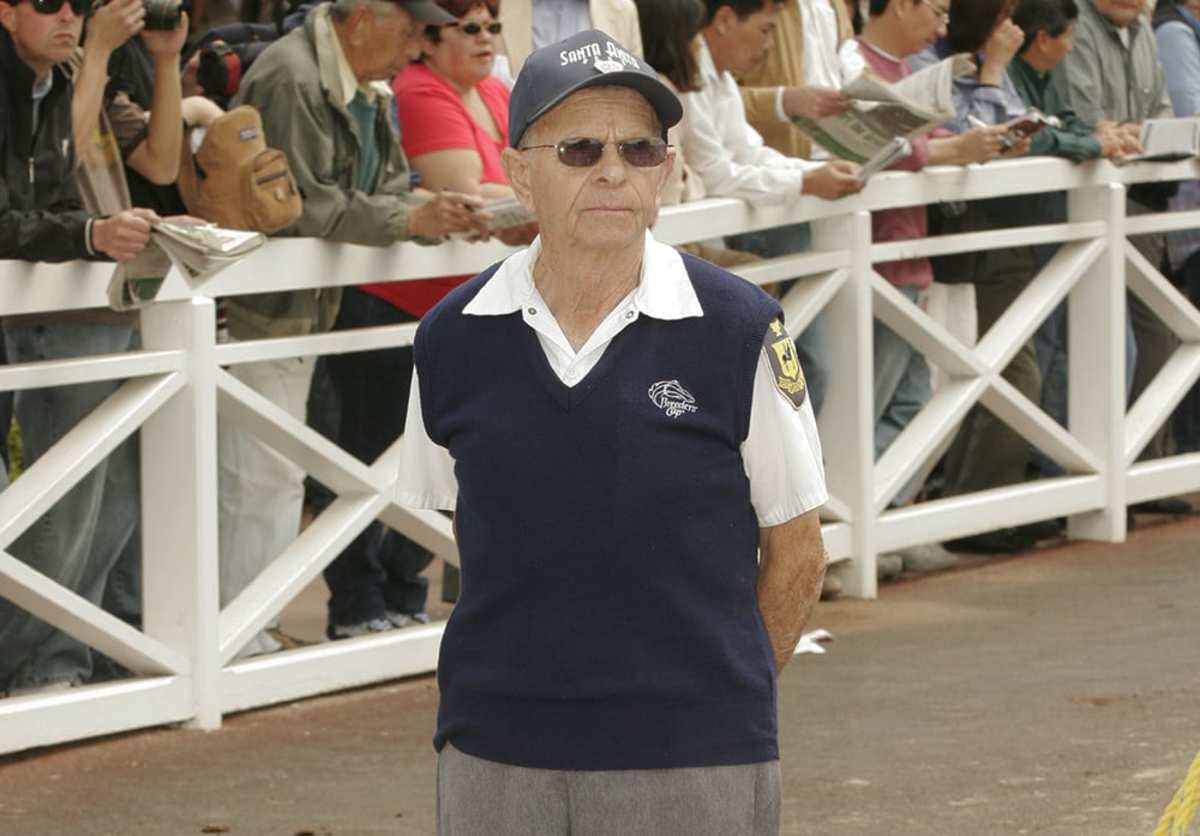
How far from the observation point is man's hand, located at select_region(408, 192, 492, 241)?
7363 millimetres

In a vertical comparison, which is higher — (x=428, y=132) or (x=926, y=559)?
(x=428, y=132)

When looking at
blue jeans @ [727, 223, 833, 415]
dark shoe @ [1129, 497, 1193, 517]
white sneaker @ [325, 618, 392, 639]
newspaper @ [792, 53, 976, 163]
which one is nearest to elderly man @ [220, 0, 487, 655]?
white sneaker @ [325, 618, 392, 639]

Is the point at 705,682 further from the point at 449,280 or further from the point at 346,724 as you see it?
the point at 449,280

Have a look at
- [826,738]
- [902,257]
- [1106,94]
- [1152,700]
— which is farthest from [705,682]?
[1106,94]

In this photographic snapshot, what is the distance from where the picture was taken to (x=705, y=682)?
331cm

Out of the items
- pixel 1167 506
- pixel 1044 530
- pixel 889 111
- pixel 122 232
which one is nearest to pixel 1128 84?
pixel 1167 506

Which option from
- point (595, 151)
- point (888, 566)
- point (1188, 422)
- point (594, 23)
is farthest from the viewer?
point (1188, 422)

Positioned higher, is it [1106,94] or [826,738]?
[1106,94]

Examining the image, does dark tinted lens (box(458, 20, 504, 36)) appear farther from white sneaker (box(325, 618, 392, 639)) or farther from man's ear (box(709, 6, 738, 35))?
white sneaker (box(325, 618, 392, 639))

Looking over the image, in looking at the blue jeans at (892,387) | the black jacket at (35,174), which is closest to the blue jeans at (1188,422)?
the blue jeans at (892,387)

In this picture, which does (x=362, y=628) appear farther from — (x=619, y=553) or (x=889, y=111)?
(x=619, y=553)

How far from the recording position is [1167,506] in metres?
10.9

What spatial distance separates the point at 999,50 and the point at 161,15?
3.99 meters

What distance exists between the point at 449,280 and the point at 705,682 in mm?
4659
